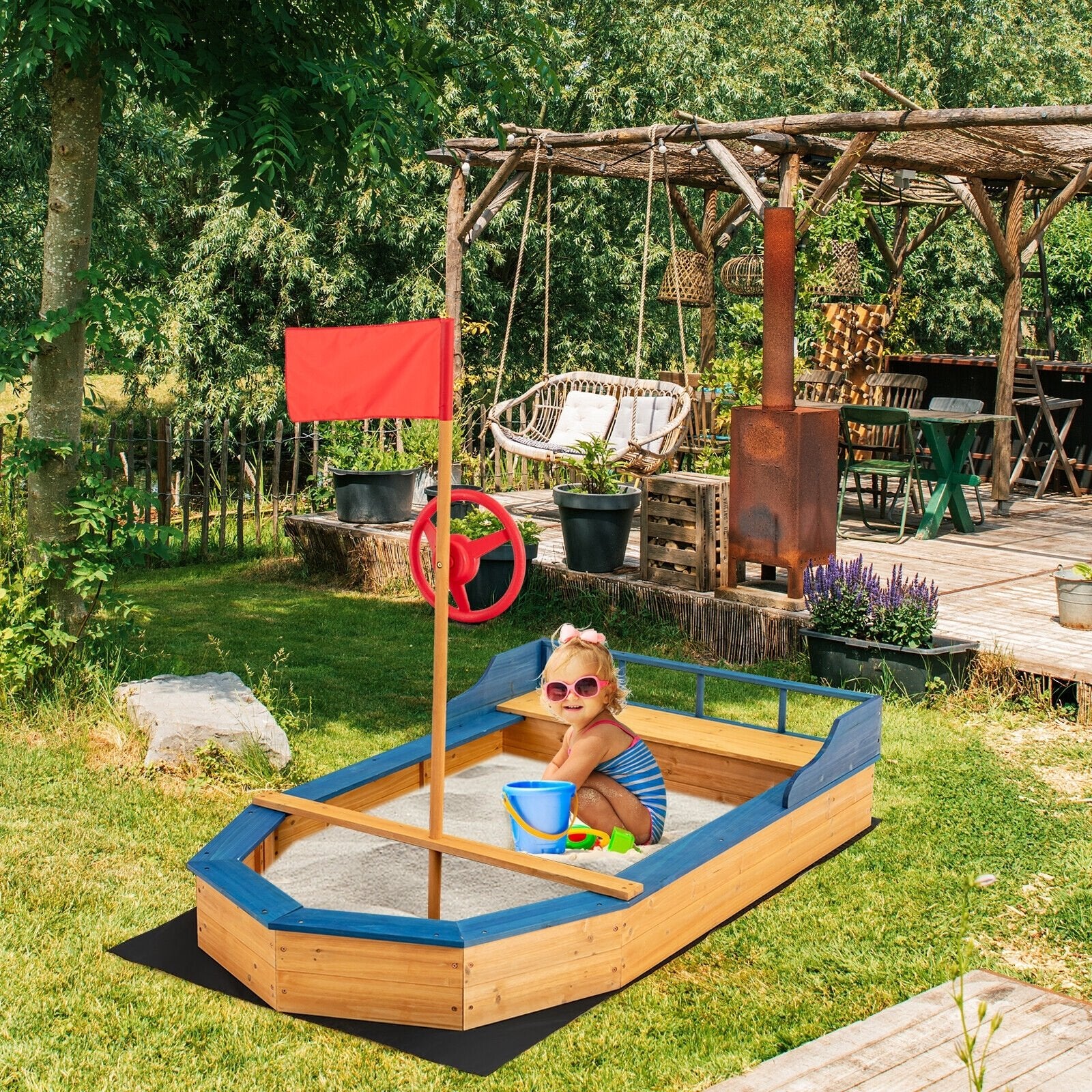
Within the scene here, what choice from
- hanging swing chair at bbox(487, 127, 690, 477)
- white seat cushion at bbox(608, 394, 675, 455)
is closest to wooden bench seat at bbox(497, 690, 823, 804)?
hanging swing chair at bbox(487, 127, 690, 477)

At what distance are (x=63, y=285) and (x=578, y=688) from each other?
3.11 metres

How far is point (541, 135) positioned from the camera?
997 centimetres

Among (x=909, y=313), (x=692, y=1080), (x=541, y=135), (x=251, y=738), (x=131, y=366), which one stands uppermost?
(x=541, y=135)

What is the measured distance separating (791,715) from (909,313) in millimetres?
9151

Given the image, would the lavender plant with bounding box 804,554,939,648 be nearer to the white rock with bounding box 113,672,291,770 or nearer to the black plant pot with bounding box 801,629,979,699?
the black plant pot with bounding box 801,629,979,699

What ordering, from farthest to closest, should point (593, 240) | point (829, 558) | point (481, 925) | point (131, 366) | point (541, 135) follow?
point (593, 240) → point (541, 135) → point (829, 558) → point (131, 366) → point (481, 925)

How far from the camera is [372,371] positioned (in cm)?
343

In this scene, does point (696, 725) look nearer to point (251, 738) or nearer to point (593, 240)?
point (251, 738)

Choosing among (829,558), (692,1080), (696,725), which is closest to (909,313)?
(829,558)

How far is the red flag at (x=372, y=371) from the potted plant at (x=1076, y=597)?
15.2ft

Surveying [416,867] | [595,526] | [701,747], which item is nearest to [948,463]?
[595,526]

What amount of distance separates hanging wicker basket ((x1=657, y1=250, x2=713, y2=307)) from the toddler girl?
25.6 ft

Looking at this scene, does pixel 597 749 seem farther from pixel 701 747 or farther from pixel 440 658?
pixel 440 658

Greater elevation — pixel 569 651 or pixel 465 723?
pixel 569 651
